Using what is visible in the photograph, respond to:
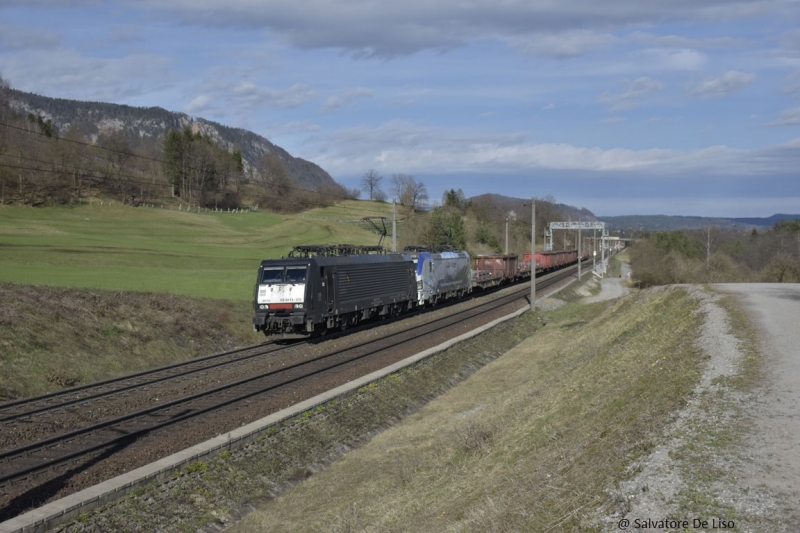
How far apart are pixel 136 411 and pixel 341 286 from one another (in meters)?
14.9

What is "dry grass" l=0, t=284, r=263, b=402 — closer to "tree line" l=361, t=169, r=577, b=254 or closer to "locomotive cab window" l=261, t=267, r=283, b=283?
"locomotive cab window" l=261, t=267, r=283, b=283

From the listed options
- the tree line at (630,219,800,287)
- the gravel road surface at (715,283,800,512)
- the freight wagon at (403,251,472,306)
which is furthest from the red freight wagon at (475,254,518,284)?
the gravel road surface at (715,283,800,512)

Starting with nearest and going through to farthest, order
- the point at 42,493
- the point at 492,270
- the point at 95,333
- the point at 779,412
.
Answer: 1. the point at 779,412
2. the point at 42,493
3. the point at 95,333
4. the point at 492,270

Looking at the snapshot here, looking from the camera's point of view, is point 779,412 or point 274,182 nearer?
point 779,412

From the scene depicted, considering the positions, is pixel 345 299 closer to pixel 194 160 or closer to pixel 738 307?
pixel 738 307

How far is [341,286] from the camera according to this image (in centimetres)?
3030

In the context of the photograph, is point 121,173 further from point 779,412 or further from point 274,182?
point 779,412

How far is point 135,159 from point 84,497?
140 meters

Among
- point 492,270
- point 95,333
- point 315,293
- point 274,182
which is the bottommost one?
point 492,270

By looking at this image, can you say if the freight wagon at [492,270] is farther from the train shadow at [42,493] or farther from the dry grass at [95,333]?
the train shadow at [42,493]

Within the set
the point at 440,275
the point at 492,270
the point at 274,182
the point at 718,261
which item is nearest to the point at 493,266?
the point at 492,270

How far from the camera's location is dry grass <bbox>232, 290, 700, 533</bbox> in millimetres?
8469

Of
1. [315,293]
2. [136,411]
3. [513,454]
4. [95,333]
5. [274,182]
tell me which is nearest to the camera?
[513,454]

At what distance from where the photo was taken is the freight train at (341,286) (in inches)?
1070
